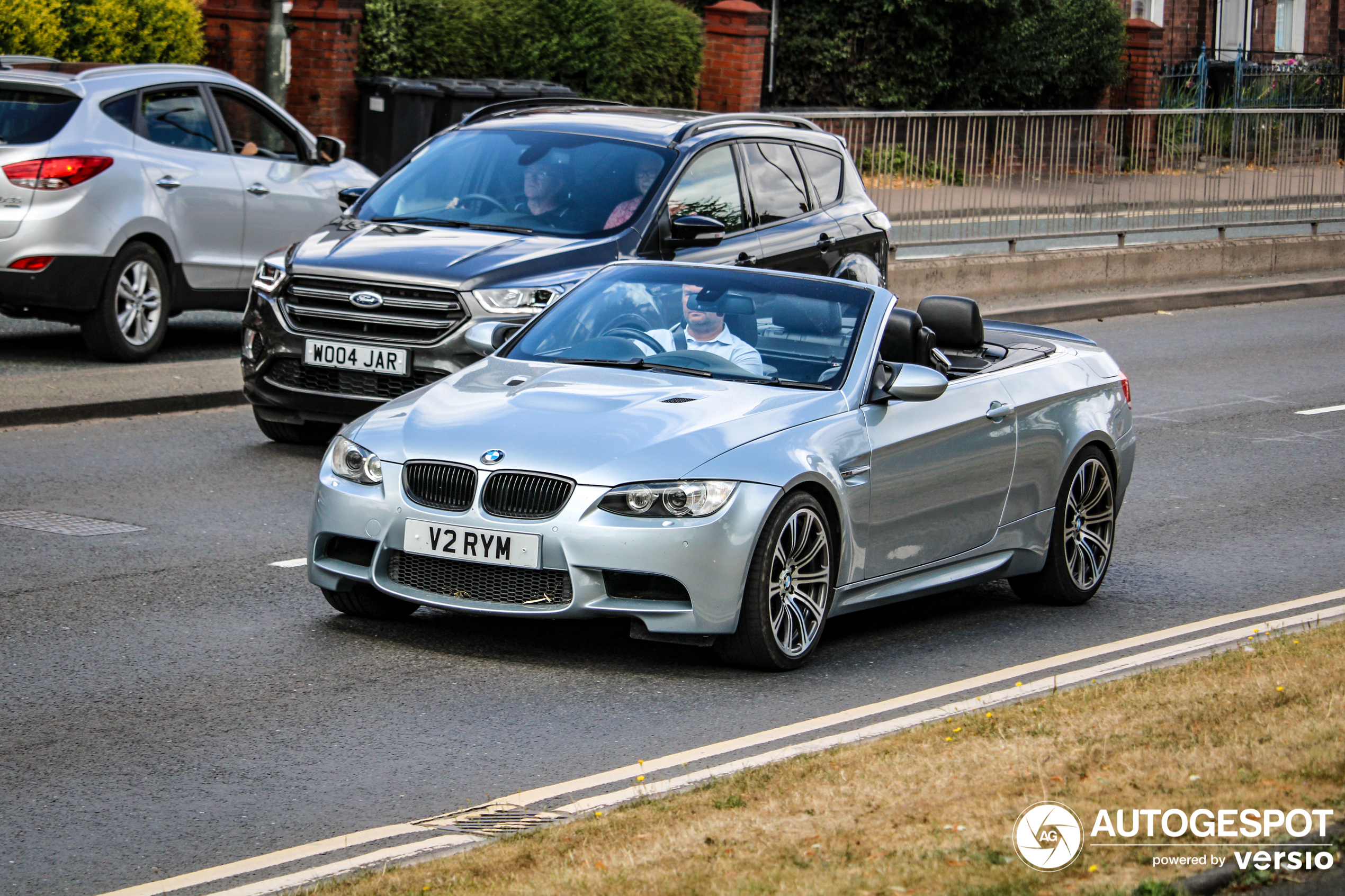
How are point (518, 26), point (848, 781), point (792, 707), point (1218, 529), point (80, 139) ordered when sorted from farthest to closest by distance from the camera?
point (518, 26) < point (80, 139) < point (1218, 529) < point (792, 707) < point (848, 781)

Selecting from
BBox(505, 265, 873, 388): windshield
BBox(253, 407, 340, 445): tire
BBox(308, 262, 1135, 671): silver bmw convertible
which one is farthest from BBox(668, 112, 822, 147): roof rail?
BBox(505, 265, 873, 388): windshield

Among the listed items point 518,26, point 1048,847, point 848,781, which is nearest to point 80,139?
point 848,781

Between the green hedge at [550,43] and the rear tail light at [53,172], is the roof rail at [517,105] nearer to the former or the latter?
the rear tail light at [53,172]

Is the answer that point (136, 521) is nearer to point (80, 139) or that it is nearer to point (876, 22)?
point (80, 139)

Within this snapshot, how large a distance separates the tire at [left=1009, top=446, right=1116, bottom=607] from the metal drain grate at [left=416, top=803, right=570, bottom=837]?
3982 mm

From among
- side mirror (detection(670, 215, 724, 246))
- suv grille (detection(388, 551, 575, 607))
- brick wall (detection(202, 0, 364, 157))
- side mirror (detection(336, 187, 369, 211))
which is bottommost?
suv grille (detection(388, 551, 575, 607))

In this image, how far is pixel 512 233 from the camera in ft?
38.0

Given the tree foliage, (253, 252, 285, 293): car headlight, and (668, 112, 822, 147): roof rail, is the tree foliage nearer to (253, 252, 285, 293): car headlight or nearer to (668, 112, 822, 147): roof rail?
(668, 112, 822, 147): roof rail

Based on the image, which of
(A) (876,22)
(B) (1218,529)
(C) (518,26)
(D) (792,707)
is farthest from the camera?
(A) (876,22)

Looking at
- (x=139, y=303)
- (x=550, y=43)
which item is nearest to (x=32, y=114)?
(x=139, y=303)

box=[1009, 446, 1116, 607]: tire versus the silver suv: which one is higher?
the silver suv

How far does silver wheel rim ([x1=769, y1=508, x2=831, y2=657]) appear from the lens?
723 centimetres

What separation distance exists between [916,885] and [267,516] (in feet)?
19.8

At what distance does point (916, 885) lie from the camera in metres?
4.42
